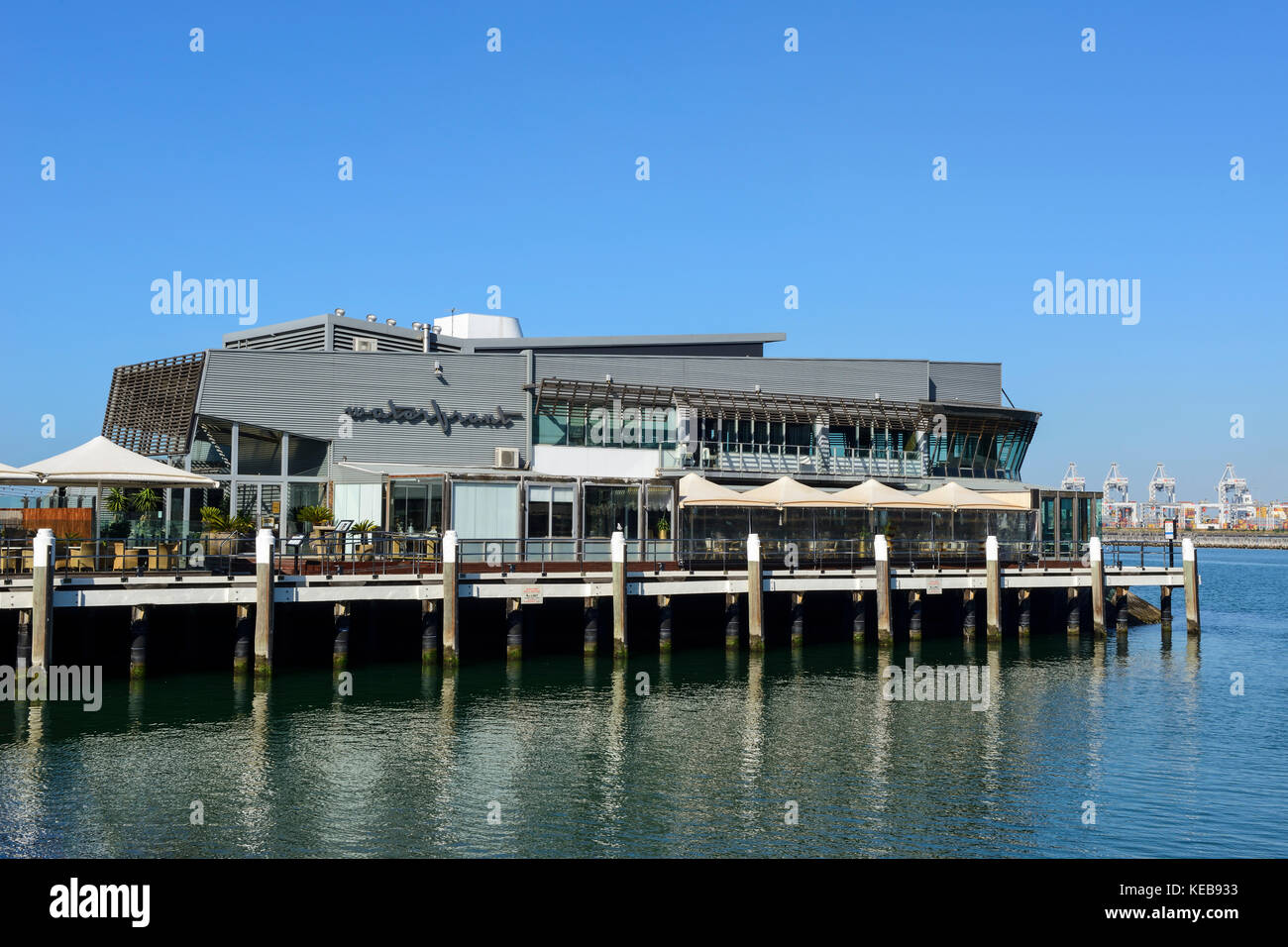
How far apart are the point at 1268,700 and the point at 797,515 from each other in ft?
59.1

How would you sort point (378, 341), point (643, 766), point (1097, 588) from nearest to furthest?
point (643, 766) → point (1097, 588) → point (378, 341)

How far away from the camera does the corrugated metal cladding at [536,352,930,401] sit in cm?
4628

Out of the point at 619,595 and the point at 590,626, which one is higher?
the point at 619,595

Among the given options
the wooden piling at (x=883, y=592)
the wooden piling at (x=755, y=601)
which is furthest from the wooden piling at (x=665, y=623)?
the wooden piling at (x=883, y=592)

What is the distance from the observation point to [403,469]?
130 ft

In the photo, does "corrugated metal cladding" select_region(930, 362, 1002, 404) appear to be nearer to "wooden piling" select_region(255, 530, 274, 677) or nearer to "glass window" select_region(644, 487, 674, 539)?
"glass window" select_region(644, 487, 674, 539)

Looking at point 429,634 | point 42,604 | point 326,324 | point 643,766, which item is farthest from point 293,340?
point 643,766

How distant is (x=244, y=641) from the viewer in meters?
27.8

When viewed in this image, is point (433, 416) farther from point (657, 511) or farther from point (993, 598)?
point (993, 598)

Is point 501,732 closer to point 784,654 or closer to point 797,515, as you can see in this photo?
point 784,654

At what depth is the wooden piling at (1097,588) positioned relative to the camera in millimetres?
38500

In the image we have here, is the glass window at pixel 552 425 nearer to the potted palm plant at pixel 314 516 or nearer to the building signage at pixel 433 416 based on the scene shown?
the building signage at pixel 433 416

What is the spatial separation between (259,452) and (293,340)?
8736 millimetres
